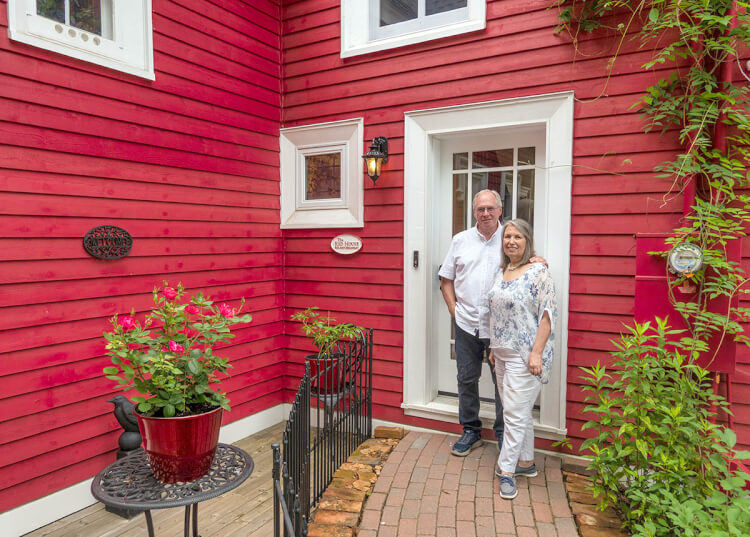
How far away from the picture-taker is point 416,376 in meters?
3.79

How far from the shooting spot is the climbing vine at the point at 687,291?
7.53ft

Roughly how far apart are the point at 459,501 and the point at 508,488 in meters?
0.28

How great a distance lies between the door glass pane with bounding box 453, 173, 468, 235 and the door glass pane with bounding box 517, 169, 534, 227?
43cm

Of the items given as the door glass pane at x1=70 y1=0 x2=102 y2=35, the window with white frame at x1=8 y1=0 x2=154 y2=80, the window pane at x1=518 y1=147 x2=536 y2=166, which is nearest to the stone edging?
the window pane at x1=518 y1=147 x2=536 y2=166

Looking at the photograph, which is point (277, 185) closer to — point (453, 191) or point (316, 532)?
point (453, 191)

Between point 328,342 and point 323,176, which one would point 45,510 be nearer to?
point 328,342

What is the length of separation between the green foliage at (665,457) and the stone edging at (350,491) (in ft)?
4.11

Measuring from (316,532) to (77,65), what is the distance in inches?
119

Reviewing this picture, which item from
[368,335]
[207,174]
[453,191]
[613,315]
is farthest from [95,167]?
[613,315]

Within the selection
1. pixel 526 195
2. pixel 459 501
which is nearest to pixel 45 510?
pixel 459 501

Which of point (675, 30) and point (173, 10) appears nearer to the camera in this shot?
point (675, 30)

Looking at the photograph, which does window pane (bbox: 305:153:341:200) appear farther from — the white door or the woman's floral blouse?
the woman's floral blouse

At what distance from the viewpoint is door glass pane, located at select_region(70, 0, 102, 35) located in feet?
9.76

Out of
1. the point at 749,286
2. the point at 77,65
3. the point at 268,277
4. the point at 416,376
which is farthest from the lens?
the point at 268,277
